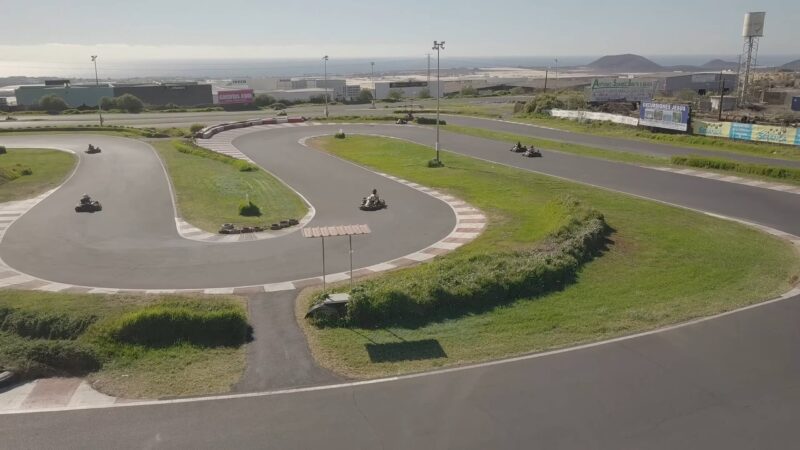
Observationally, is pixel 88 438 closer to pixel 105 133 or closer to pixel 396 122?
pixel 105 133

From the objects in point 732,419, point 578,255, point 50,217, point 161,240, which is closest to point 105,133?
point 50,217

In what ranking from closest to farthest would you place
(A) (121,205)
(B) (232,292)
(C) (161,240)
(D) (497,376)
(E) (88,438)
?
1. (E) (88,438)
2. (D) (497,376)
3. (B) (232,292)
4. (C) (161,240)
5. (A) (121,205)

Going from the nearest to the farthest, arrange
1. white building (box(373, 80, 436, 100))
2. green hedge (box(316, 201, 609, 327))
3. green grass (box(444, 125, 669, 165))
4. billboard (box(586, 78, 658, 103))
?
green hedge (box(316, 201, 609, 327)), green grass (box(444, 125, 669, 165)), billboard (box(586, 78, 658, 103)), white building (box(373, 80, 436, 100))

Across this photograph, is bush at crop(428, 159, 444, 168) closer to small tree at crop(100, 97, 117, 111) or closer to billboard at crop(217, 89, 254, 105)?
small tree at crop(100, 97, 117, 111)

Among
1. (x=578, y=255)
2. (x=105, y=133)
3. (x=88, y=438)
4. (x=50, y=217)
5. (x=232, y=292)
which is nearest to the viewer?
(x=88, y=438)

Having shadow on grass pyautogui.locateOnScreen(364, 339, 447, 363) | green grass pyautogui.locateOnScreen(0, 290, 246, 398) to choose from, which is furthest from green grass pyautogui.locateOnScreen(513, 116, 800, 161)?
green grass pyautogui.locateOnScreen(0, 290, 246, 398)

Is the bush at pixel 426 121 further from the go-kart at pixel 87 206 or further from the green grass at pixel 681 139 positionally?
the go-kart at pixel 87 206

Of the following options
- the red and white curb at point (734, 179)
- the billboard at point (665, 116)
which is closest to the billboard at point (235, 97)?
the billboard at point (665, 116)
